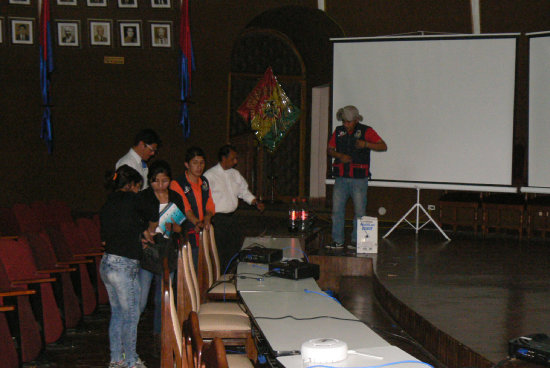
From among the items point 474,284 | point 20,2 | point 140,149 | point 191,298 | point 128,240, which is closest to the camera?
point 191,298

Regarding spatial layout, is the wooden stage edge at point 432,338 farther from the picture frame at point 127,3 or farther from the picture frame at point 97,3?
the picture frame at point 97,3

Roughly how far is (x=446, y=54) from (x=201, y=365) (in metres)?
6.85

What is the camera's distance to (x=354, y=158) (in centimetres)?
636

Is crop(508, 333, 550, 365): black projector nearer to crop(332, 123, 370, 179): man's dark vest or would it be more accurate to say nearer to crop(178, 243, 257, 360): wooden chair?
crop(178, 243, 257, 360): wooden chair

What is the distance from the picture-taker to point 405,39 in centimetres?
800

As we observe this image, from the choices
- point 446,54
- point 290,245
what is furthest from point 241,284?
point 446,54

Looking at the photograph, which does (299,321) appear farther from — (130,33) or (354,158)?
(130,33)

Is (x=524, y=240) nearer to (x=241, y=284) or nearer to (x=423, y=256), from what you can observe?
(x=423, y=256)

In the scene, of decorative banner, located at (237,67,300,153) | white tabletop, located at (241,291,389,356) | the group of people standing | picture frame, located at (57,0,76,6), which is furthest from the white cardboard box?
picture frame, located at (57,0,76,6)

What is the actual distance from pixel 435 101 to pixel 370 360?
20.9 feet

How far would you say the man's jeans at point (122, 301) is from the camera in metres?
3.80

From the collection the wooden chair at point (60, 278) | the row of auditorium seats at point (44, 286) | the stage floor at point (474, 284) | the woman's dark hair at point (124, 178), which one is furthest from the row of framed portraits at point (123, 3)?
the woman's dark hair at point (124, 178)

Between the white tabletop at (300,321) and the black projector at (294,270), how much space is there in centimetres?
33

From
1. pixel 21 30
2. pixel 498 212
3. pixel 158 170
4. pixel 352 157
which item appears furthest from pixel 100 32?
pixel 498 212
